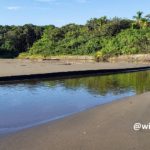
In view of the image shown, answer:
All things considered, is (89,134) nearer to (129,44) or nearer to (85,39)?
(129,44)

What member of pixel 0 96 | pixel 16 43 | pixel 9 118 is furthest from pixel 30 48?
pixel 9 118

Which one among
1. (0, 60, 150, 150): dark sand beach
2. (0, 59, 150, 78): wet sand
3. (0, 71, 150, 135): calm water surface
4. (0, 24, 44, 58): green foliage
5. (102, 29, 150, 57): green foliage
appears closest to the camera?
(0, 60, 150, 150): dark sand beach

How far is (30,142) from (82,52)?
74.4 m

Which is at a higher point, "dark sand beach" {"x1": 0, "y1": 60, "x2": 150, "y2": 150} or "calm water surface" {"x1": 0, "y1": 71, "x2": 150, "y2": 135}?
"dark sand beach" {"x1": 0, "y1": 60, "x2": 150, "y2": 150}

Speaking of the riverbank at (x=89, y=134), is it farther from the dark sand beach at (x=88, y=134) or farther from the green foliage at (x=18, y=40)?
the green foliage at (x=18, y=40)

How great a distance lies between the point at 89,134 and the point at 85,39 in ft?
264

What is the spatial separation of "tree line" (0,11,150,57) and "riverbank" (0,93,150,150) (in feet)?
195

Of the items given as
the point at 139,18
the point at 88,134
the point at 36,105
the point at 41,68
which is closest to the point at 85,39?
the point at 139,18

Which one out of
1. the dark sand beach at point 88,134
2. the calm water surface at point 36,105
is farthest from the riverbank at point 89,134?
the calm water surface at point 36,105

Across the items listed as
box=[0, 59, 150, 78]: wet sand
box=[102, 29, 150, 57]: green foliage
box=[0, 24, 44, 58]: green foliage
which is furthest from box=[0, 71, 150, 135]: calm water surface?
box=[0, 24, 44, 58]: green foliage

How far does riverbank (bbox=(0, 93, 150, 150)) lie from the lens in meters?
8.73

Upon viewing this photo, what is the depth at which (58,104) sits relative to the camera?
16812 millimetres

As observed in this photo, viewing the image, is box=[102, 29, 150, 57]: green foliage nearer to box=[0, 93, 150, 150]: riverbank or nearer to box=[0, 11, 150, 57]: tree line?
box=[0, 11, 150, 57]: tree line

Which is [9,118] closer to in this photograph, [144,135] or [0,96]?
[144,135]
